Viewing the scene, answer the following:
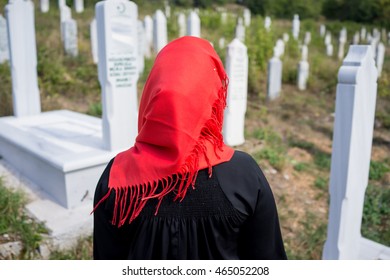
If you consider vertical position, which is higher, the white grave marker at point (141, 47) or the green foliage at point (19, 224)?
the white grave marker at point (141, 47)

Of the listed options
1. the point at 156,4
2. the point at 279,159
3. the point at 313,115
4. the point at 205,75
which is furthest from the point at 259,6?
the point at 205,75

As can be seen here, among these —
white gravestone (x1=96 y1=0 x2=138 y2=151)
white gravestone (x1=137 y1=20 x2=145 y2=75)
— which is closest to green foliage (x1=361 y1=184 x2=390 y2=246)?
white gravestone (x1=96 y1=0 x2=138 y2=151)

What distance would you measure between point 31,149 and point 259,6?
33.0 metres

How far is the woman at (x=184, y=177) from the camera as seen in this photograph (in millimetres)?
1221

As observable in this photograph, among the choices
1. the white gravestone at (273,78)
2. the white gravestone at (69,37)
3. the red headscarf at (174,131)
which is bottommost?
the white gravestone at (273,78)

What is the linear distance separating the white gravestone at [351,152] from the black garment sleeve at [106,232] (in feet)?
6.14

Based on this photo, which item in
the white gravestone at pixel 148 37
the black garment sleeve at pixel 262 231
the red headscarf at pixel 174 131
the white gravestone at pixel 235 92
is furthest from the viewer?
the white gravestone at pixel 148 37

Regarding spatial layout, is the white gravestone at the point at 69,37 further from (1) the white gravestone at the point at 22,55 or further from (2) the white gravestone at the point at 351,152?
(2) the white gravestone at the point at 351,152

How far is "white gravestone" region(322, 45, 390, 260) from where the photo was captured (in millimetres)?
2730

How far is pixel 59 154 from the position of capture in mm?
3826

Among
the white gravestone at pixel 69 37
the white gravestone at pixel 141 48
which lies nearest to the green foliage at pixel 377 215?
the white gravestone at pixel 141 48

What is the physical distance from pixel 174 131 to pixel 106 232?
0.48m

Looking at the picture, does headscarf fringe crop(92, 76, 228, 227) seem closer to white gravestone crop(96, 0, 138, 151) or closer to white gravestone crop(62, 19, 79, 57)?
white gravestone crop(96, 0, 138, 151)

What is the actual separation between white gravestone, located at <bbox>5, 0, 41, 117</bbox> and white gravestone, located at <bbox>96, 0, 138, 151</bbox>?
202 centimetres
